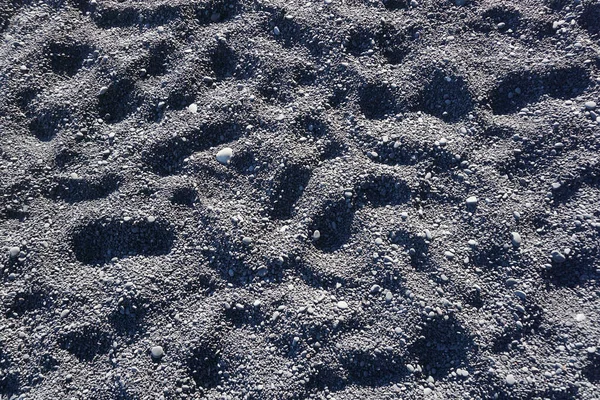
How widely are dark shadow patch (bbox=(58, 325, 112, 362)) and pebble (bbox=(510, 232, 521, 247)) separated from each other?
1.13m

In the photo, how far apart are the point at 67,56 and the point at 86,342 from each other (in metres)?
1.02

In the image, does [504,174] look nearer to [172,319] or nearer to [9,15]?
[172,319]

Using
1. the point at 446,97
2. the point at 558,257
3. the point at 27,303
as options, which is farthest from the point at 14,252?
the point at 558,257

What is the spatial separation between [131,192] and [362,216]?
0.69 m

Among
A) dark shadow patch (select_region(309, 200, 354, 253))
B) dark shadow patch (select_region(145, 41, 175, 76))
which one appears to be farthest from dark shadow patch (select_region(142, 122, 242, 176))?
dark shadow patch (select_region(309, 200, 354, 253))

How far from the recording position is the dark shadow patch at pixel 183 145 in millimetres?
1804

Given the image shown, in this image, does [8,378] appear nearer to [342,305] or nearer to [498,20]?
[342,305]

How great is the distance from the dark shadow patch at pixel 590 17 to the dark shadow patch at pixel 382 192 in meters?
0.83

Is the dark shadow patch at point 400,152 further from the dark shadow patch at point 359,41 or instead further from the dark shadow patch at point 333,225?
the dark shadow patch at point 359,41

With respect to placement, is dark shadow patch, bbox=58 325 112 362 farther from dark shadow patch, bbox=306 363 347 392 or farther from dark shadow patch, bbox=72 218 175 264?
dark shadow patch, bbox=306 363 347 392

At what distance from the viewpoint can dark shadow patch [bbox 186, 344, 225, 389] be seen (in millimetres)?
1511

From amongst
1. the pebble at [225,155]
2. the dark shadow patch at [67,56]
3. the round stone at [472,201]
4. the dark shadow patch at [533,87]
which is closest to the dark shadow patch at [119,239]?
the pebble at [225,155]

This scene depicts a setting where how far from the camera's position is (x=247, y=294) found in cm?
159

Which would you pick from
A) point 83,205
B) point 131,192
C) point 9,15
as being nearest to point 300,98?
point 131,192
